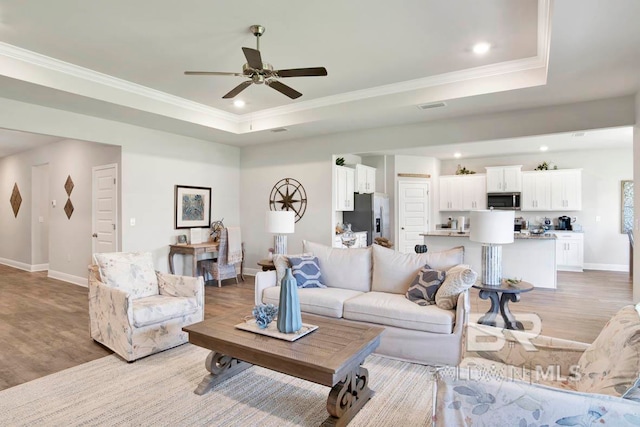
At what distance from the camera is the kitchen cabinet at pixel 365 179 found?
23.9ft

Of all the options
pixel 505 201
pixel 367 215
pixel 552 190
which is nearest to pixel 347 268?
pixel 367 215

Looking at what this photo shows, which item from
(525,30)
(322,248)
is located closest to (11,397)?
(322,248)

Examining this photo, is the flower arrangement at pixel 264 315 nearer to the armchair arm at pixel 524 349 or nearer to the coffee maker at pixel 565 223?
the armchair arm at pixel 524 349

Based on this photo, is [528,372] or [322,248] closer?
[528,372]

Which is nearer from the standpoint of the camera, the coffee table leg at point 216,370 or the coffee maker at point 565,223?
the coffee table leg at point 216,370

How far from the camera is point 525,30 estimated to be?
10.2 feet

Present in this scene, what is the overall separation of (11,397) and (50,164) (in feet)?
19.9

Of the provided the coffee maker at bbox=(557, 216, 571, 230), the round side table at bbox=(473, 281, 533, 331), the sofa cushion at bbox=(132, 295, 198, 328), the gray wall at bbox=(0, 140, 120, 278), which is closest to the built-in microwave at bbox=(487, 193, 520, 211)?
the coffee maker at bbox=(557, 216, 571, 230)

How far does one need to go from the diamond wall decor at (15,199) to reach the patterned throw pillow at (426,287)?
9.17 metres

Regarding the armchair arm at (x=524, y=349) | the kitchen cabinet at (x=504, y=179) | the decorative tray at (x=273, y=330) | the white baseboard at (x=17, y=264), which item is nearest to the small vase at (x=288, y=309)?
the decorative tray at (x=273, y=330)

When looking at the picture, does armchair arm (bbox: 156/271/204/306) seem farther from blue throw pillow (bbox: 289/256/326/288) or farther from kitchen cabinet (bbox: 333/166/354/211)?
kitchen cabinet (bbox: 333/166/354/211)

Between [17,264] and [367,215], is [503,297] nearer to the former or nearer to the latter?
[367,215]

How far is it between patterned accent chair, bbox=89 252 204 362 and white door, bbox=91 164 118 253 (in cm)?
210

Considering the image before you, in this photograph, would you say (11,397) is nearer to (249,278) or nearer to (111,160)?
(111,160)
